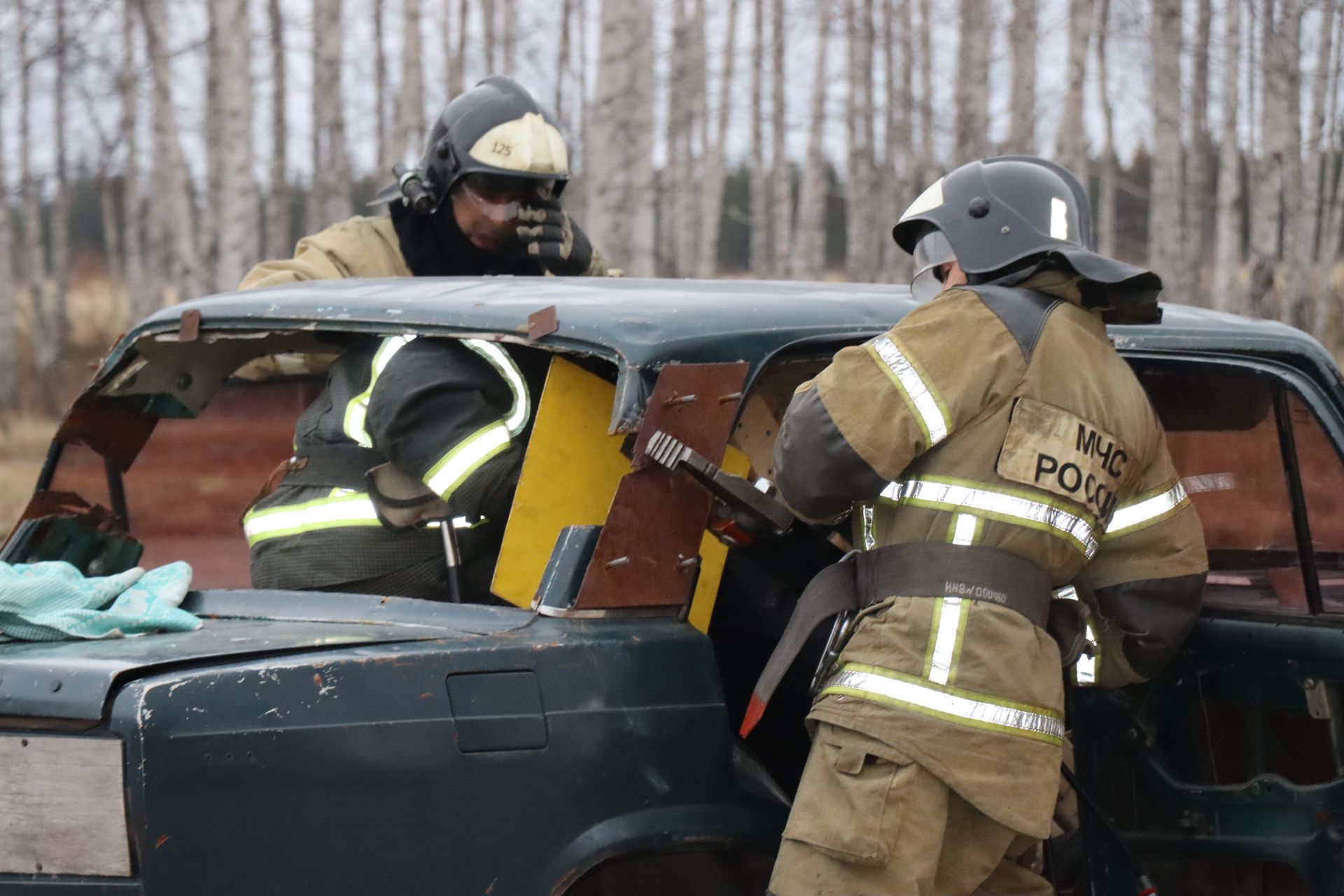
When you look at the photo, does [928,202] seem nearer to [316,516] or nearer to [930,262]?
[930,262]

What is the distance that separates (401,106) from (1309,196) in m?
12.6

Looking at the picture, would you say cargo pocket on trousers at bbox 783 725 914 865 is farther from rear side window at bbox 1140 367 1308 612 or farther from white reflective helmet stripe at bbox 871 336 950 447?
rear side window at bbox 1140 367 1308 612

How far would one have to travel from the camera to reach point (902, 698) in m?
2.44

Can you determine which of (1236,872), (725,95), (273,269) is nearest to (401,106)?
(725,95)

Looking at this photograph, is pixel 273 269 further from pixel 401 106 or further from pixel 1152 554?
pixel 401 106

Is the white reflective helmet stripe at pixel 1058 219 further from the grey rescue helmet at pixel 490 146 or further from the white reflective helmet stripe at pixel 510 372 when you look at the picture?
the grey rescue helmet at pixel 490 146

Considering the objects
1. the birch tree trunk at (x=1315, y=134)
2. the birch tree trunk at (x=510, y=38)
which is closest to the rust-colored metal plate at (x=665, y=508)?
the birch tree trunk at (x=1315, y=134)

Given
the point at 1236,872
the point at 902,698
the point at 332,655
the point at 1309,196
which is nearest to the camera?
the point at 332,655

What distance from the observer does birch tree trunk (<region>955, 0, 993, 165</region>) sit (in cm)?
1764

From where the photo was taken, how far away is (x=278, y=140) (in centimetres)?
2544

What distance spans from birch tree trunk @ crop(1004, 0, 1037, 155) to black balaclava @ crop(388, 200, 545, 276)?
1366cm

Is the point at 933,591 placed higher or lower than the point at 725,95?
Result: lower

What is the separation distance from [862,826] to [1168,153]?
1450 centimetres

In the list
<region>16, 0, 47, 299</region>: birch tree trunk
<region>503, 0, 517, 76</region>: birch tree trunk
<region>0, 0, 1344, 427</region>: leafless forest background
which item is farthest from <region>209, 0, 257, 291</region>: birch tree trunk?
<region>503, 0, 517, 76</region>: birch tree trunk
